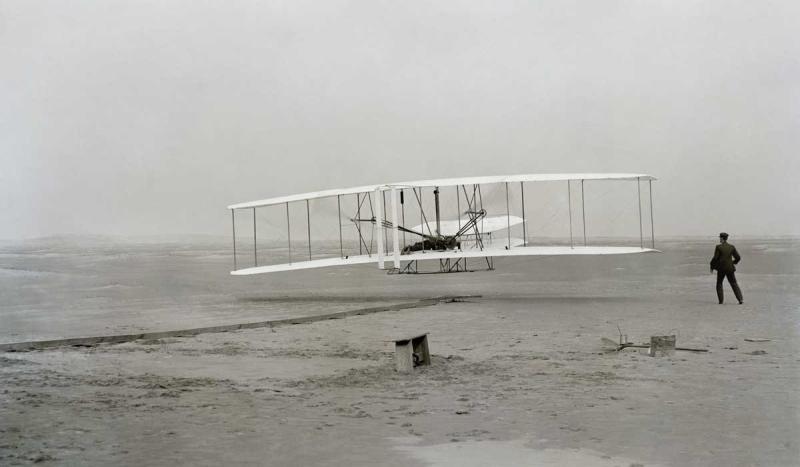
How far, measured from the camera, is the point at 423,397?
8.75 meters

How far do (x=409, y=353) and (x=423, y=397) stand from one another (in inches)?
58.4

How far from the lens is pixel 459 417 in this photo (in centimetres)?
783

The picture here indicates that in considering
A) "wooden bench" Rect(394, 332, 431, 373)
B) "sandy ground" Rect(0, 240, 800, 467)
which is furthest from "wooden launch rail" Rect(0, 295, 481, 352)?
"wooden bench" Rect(394, 332, 431, 373)

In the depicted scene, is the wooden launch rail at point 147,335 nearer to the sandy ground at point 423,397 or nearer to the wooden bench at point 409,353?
the sandy ground at point 423,397

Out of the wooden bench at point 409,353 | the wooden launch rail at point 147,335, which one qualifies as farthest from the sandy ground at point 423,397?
the wooden launch rail at point 147,335

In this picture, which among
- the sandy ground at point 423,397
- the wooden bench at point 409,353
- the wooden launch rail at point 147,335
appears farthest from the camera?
the wooden launch rail at point 147,335

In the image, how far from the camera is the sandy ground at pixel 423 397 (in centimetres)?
668

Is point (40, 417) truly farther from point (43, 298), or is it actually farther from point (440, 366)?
point (43, 298)

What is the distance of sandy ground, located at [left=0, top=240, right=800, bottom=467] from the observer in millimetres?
6676

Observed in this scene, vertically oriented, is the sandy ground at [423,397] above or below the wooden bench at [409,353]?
below

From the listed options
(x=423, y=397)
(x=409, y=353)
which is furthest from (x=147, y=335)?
(x=423, y=397)

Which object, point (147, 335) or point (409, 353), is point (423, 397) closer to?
point (409, 353)

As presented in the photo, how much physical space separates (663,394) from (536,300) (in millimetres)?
12437

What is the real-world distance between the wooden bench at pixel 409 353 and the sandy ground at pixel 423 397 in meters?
0.20
